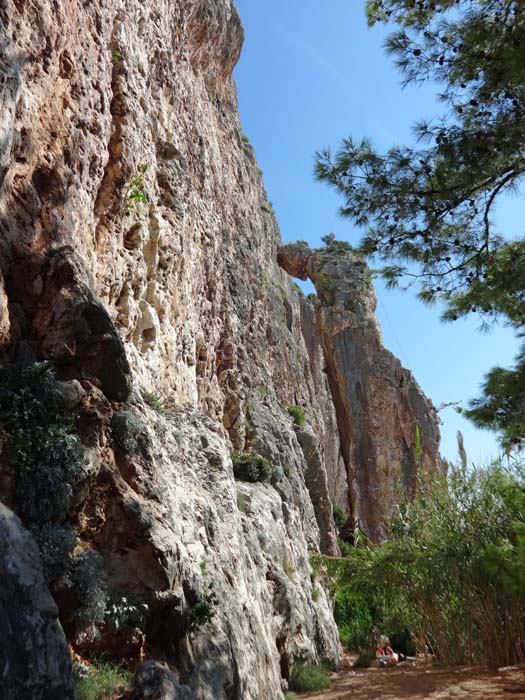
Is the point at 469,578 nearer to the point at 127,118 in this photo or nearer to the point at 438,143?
the point at 438,143

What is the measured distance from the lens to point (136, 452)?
6.17m

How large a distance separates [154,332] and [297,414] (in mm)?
11009

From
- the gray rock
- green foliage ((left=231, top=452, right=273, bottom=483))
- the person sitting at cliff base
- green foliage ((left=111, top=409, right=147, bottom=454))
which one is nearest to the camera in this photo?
the gray rock

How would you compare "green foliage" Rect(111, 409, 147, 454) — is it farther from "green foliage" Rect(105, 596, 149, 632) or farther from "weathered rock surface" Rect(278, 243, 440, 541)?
"weathered rock surface" Rect(278, 243, 440, 541)

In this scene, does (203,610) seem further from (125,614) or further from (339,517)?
(339,517)

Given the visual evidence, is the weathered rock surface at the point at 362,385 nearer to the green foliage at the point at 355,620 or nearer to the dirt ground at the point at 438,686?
the green foliage at the point at 355,620

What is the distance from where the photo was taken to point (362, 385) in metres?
27.8

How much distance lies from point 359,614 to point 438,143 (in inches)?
662

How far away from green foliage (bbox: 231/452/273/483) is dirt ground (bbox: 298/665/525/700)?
4.28 metres

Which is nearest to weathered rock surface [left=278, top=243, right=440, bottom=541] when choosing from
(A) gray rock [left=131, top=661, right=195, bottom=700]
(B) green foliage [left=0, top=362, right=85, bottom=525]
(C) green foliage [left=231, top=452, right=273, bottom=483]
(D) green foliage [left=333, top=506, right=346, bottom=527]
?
(D) green foliage [left=333, top=506, right=346, bottom=527]

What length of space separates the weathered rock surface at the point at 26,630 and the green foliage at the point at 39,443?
5.56ft

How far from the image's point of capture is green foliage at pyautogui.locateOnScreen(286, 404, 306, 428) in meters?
19.7

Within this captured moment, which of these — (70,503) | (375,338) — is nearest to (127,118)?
(70,503)

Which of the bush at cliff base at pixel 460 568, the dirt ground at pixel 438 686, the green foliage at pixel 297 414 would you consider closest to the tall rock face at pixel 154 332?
the dirt ground at pixel 438 686
